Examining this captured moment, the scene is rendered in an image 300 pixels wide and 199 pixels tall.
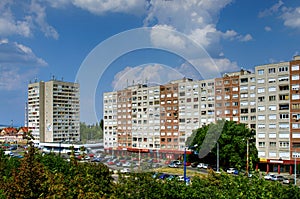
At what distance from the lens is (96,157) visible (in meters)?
14.0

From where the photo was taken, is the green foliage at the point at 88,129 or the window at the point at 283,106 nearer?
the green foliage at the point at 88,129

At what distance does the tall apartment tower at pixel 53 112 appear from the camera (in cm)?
5041

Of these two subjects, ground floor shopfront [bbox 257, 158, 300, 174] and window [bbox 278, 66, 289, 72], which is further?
window [bbox 278, 66, 289, 72]

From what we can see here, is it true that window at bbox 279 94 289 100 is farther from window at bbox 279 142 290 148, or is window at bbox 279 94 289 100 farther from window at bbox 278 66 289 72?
window at bbox 279 142 290 148

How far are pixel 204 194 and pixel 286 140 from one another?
62.6 feet

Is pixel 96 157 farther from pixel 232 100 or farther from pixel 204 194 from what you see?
pixel 232 100

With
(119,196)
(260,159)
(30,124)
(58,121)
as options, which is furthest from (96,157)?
(30,124)

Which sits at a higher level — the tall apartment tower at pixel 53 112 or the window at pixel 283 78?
the window at pixel 283 78

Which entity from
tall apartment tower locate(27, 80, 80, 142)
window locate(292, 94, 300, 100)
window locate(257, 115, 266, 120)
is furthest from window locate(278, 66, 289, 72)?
tall apartment tower locate(27, 80, 80, 142)

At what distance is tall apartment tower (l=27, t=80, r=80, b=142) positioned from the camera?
50406 mm

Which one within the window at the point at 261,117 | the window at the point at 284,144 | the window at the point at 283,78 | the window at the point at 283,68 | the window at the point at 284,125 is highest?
the window at the point at 283,68

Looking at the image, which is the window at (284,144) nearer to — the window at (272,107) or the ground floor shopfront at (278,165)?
the ground floor shopfront at (278,165)

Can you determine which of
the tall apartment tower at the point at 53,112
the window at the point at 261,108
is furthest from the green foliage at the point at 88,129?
the tall apartment tower at the point at 53,112

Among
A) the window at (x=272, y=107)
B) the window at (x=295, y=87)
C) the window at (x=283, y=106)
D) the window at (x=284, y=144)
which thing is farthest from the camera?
the window at (x=272, y=107)
